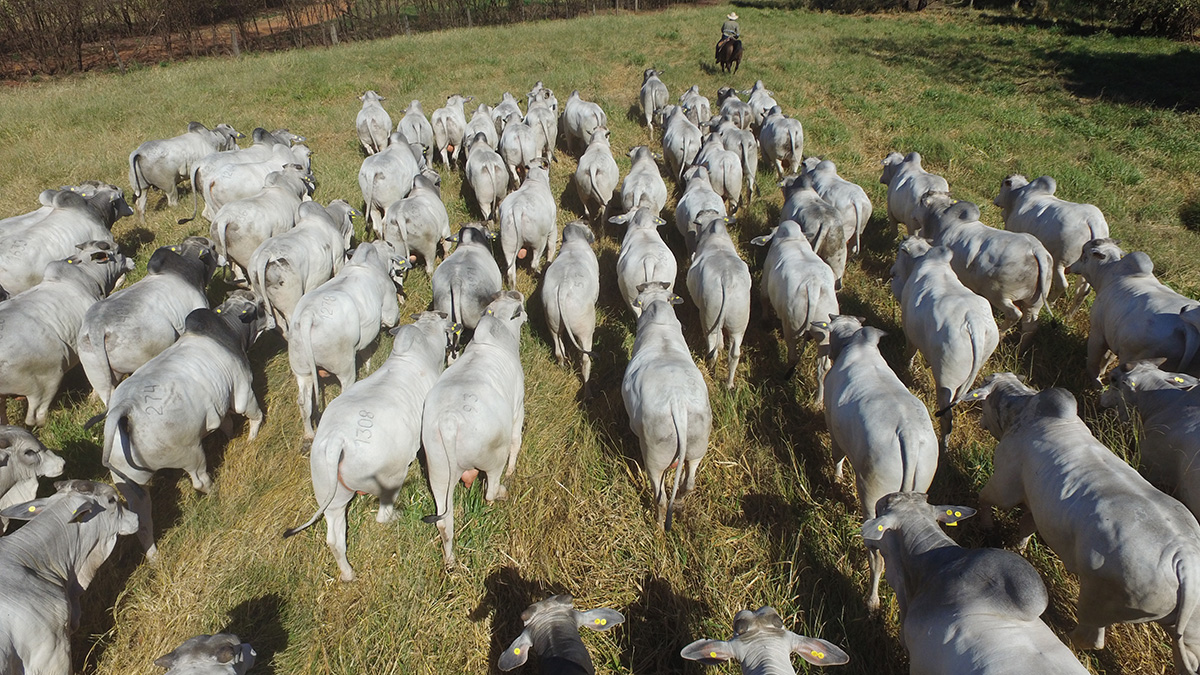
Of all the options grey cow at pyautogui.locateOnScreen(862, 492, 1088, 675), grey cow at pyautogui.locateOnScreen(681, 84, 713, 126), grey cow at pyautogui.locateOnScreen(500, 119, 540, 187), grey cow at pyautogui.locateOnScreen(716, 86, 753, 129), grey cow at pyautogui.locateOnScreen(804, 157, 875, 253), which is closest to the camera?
grey cow at pyautogui.locateOnScreen(862, 492, 1088, 675)

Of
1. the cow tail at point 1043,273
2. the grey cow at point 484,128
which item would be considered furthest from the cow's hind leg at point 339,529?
the grey cow at point 484,128

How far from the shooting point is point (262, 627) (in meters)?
4.38

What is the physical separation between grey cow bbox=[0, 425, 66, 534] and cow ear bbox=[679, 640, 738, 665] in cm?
513

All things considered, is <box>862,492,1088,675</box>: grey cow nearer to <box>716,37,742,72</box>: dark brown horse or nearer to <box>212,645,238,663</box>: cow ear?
<box>212,645,238,663</box>: cow ear

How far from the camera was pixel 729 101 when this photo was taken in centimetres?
1392

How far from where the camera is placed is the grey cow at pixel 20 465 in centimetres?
463

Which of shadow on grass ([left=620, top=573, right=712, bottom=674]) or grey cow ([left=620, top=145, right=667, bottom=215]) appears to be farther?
grey cow ([left=620, top=145, right=667, bottom=215])

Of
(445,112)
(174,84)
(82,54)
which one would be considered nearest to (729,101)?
(445,112)

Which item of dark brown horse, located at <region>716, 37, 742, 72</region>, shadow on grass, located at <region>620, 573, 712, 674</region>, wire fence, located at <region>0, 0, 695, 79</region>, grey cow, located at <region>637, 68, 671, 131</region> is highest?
wire fence, located at <region>0, 0, 695, 79</region>

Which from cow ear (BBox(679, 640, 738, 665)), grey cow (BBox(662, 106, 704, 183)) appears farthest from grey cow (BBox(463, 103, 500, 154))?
cow ear (BBox(679, 640, 738, 665))

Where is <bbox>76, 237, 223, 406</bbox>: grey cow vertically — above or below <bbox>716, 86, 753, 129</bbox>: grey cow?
below

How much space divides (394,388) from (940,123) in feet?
46.5

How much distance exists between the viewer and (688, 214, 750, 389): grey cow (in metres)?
6.26

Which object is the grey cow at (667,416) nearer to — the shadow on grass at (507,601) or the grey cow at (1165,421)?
the shadow on grass at (507,601)
